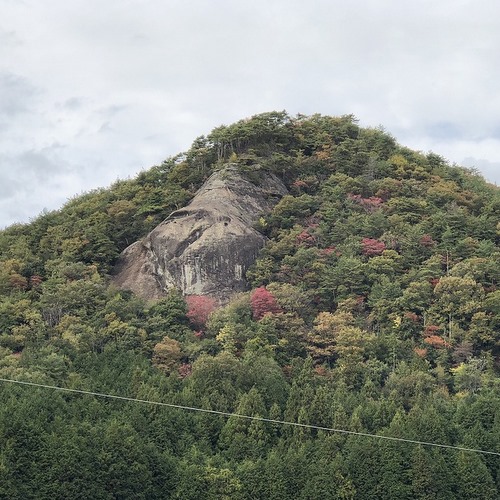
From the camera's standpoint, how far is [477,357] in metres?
43.6

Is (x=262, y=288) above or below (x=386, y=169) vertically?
below

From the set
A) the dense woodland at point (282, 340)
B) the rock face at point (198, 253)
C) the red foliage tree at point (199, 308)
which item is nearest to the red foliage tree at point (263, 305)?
the dense woodland at point (282, 340)

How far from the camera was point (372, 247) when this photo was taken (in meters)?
49.0

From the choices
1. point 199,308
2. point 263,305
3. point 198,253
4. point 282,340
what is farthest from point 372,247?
point 199,308

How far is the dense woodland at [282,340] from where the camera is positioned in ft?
116

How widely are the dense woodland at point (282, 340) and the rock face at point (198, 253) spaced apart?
0.90 metres

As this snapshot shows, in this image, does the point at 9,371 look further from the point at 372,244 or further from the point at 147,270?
the point at 372,244

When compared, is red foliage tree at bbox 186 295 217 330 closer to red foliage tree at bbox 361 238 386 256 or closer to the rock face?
the rock face

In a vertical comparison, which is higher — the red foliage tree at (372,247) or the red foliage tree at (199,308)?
the red foliage tree at (372,247)

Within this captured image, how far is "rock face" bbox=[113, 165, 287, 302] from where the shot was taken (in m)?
48.8

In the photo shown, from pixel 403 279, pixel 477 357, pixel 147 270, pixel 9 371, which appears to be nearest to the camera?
pixel 9 371

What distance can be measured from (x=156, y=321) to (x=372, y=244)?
10.7 m

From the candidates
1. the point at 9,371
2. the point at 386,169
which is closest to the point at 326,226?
the point at 386,169

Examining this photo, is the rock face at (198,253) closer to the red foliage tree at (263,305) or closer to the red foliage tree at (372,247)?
the red foliage tree at (263,305)
